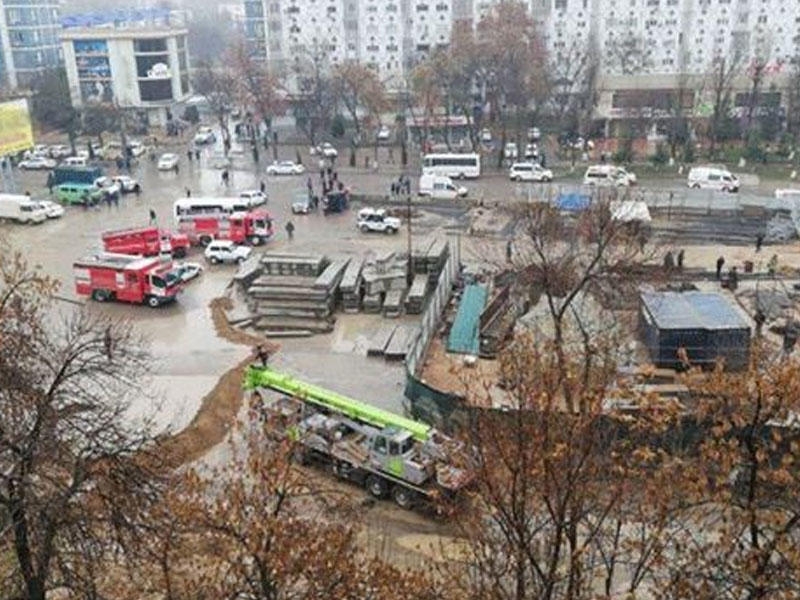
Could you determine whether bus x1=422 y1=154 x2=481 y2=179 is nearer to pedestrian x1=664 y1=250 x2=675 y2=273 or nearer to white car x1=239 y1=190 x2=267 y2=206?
white car x1=239 y1=190 x2=267 y2=206

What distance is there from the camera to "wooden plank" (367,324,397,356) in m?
28.1

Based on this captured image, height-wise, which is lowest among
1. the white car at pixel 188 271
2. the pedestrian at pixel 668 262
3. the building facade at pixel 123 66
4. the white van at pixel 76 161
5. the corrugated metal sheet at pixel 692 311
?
the white car at pixel 188 271

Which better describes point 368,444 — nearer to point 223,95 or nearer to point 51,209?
point 51,209

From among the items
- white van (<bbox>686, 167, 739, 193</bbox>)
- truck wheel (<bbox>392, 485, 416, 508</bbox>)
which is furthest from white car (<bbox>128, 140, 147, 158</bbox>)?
truck wheel (<bbox>392, 485, 416, 508</bbox>)

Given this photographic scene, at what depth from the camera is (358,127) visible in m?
67.4

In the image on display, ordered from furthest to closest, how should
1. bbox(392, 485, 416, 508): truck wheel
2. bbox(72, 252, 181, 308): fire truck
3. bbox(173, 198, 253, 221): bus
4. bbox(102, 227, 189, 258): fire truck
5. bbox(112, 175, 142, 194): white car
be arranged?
bbox(112, 175, 142, 194): white car < bbox(173, 198, 253, 221): bus < bbox(102, 227, 189, 258): fire truck < bbox(72, 252, 181, 308): fire truck < bbox(392, 485, 416, 508): truck wheel

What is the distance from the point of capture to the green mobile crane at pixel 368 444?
1903 cm

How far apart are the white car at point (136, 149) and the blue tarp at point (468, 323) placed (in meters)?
41.9

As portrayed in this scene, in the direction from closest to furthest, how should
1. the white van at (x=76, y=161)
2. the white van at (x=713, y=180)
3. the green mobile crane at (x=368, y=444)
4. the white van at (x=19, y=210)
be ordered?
the green mobile crane at (x=368, y=444)
the white van at (x=19, y=210)
the white van at (x=713, y=180)
the white van at (x=76, y=161)

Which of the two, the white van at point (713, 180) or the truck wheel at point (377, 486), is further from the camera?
the white van at point (713, 180)

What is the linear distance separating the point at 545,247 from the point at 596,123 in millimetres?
41945

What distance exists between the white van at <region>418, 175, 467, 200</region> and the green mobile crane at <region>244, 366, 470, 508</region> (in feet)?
90.4

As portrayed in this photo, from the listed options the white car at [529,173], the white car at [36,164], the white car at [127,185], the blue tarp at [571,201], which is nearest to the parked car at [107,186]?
the white car at [127,185]

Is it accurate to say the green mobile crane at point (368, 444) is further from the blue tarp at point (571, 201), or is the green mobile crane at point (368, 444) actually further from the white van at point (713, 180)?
the white van at point (713, 180)
